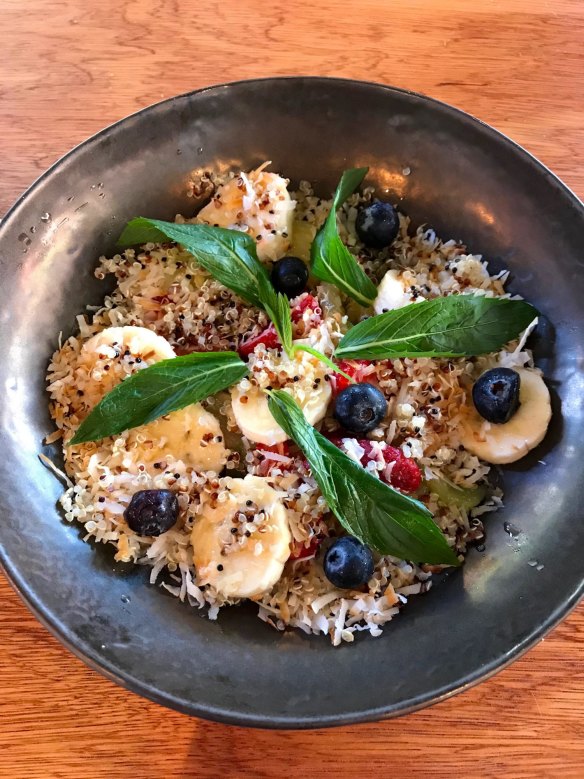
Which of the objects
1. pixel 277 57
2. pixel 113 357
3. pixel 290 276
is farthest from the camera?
pixel 277 57

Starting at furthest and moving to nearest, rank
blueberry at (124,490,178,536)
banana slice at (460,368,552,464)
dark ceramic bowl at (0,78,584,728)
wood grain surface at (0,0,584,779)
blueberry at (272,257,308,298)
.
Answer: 1. wood grain surface at (0,0,584,779)
2. blueberry at (272,257,308,298)
3. banana slice at (460,368,552,464)
4. blueberry at (124,490,178,536)
5. dark ceramic bowl at (0,78,584,728)

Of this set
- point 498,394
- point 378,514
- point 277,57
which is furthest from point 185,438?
point 277,57

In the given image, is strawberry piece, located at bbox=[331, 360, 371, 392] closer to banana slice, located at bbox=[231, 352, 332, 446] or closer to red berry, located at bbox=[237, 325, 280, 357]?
banana slice, located at bbox=[231, 352, 332, 446]

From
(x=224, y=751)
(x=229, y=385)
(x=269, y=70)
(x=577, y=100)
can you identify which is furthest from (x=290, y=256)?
(x=224, y=751)

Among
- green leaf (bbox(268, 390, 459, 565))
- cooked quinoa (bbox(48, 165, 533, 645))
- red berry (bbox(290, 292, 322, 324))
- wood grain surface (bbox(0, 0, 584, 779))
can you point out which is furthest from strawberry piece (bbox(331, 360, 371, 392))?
wood grain surface (bbox(0, 0, 584, 779))

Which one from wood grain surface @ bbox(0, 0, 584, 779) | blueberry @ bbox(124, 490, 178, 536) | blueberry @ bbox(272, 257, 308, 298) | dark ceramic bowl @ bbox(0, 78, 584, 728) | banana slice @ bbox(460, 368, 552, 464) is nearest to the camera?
dark ceramic bowl @ bbox(0, 78, 584, 728)

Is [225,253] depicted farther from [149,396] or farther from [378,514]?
[378,514]
